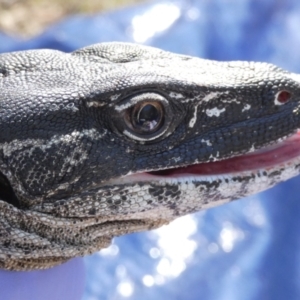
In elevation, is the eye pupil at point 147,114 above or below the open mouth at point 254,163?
above

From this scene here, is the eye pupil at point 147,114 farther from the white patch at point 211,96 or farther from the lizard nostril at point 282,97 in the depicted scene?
the lizard nostril at point 282,97

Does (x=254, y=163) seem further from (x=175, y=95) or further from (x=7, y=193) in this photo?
(x=7, y=193)

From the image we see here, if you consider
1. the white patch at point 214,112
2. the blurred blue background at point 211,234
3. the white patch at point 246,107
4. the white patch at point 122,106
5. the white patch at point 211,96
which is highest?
the blurred blue background at point 211,234

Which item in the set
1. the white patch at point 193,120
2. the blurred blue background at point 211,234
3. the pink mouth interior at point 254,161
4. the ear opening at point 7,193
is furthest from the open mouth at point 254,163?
the blurred blue background at point 211,234

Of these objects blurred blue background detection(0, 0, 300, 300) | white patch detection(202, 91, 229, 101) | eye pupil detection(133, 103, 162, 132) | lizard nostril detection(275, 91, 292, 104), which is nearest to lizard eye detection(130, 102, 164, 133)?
eye pupil detection(133, 103, 162, 132)

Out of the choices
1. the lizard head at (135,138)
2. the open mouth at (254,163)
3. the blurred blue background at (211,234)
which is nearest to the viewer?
the lizard head at (135,138)

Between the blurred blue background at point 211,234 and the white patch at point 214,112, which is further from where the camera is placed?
the blurred blue background at point 211,234

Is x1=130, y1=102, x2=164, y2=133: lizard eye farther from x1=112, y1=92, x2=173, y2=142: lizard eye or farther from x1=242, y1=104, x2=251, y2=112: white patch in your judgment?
x1=242, y1=104, x2=251, y2=112: white patch

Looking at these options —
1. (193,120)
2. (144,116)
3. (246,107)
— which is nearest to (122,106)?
(144,116)
